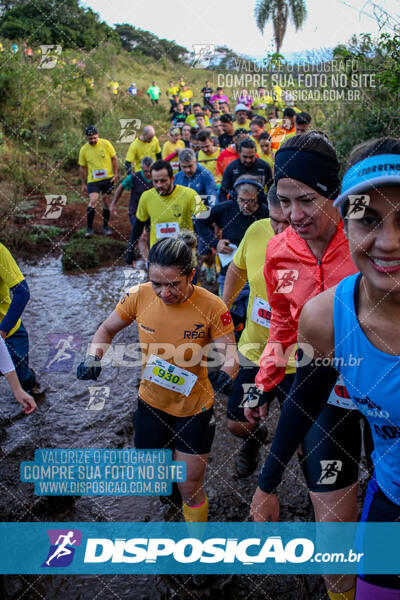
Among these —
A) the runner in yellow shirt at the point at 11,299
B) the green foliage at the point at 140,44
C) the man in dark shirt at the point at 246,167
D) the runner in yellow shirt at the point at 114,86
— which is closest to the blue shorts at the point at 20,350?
the runner in yellow shirt at the point at 11,299

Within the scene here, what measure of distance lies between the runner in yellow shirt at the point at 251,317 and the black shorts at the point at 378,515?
1.29m

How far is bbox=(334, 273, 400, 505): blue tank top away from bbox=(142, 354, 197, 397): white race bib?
1.41 m

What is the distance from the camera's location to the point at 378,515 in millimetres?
1598

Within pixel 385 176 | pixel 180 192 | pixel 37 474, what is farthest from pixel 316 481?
pixel 180 192

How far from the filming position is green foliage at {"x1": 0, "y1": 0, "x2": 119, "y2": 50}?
21641mm

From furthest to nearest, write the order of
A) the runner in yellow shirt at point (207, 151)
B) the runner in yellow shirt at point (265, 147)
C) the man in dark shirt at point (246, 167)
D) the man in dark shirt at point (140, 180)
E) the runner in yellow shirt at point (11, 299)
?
the runner in yellow shirt at point (207, 151) < the runner in yellow shirt at point (265, 147) < the man in dark shirt at point (140, 180) < the man in dark shirt at point (246, 167) < the runner in yellow shirt at point (11, 299)

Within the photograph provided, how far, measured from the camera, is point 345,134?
29.4ft

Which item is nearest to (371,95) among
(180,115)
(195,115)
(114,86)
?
(195,115)

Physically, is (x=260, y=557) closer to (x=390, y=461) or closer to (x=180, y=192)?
(x=390, y=461)

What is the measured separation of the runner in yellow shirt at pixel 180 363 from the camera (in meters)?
2.78

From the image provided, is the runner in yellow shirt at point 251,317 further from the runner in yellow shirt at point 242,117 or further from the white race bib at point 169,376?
the runner in yellow shirt at point 242,117

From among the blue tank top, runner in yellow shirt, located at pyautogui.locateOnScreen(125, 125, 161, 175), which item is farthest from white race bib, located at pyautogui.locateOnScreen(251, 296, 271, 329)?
runner in yellow shirt, located at pyautogui.locateOnScreen(125, 125, 161, 175)

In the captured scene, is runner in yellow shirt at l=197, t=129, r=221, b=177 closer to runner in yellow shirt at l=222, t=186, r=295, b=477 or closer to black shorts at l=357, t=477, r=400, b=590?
runner in yellow shirt at l=222, t=186, r=295, b=477

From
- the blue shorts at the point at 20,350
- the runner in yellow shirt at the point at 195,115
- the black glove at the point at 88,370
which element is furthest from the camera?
the runner in yellow shirt at the point at 195,115
